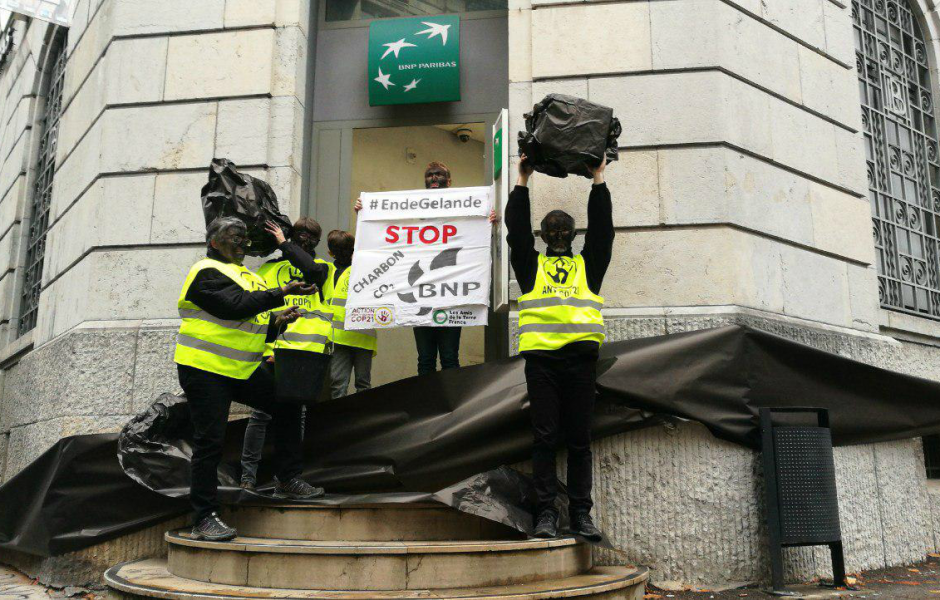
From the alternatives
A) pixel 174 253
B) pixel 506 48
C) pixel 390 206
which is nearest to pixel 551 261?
pixel 390 206

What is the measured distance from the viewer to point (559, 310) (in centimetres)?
500

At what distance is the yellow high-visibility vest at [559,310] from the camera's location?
4969 millimetres

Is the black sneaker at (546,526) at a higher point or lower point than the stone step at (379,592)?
higher

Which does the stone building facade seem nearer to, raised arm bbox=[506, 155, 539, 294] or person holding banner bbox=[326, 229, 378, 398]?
person holding banner bbox=[326, 229, 378, 398]

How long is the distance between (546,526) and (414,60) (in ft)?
15.2

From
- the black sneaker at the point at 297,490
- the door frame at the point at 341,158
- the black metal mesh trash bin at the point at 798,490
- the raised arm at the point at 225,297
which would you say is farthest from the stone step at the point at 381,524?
the door frame at the point at 341,158

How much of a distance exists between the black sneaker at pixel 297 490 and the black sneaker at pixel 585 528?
65.3 inches

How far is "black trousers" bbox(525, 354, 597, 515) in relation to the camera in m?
4.93

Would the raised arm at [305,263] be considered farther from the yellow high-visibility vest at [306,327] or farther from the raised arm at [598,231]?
the raised arm at [598,231]

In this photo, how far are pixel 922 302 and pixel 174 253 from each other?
26.3ft

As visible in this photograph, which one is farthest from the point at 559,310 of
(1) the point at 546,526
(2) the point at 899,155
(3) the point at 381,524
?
(2) the point at 899,155

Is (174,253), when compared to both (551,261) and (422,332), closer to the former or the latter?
(422,332)

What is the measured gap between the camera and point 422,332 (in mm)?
6184

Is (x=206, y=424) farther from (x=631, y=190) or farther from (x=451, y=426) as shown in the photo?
(x=631, y=190)
